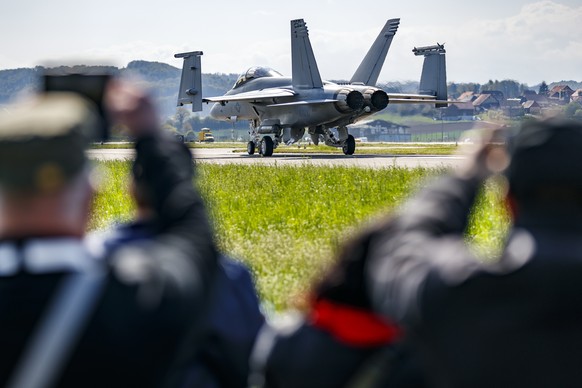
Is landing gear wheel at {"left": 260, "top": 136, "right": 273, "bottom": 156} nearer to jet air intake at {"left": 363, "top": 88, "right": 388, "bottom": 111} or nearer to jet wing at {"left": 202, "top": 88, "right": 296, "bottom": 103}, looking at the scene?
jet wing at {"left": 202, "top": 88, "right": 296, "bottom": 103}

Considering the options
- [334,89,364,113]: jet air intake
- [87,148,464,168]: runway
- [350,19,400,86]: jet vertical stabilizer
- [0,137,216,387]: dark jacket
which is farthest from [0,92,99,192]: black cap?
[350,19,400,86]: jet vertical stabilizer

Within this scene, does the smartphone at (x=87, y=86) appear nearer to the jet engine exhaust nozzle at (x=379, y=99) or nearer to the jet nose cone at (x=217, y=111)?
the jet engine exhaust nozzle at (x=379, y=99)

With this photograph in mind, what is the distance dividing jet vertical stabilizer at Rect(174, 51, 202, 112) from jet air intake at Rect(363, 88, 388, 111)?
12131mm

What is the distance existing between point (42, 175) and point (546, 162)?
4.05 ft

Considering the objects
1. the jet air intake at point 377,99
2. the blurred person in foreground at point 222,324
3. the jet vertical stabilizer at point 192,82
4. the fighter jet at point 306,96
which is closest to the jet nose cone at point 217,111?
the fighter jet at point 306,96

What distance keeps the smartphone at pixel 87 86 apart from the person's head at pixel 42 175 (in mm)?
234

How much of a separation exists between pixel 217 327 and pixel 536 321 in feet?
4.43

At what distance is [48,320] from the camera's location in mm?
1936

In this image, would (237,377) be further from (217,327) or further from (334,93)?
(334,93)

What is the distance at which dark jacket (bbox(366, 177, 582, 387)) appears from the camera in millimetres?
2158

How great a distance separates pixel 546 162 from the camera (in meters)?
2.27

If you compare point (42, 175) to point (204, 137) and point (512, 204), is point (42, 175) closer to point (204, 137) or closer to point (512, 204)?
point (512, 204)

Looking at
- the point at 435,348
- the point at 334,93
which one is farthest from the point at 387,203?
the point at 334,93

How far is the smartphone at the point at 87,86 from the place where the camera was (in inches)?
89.4
